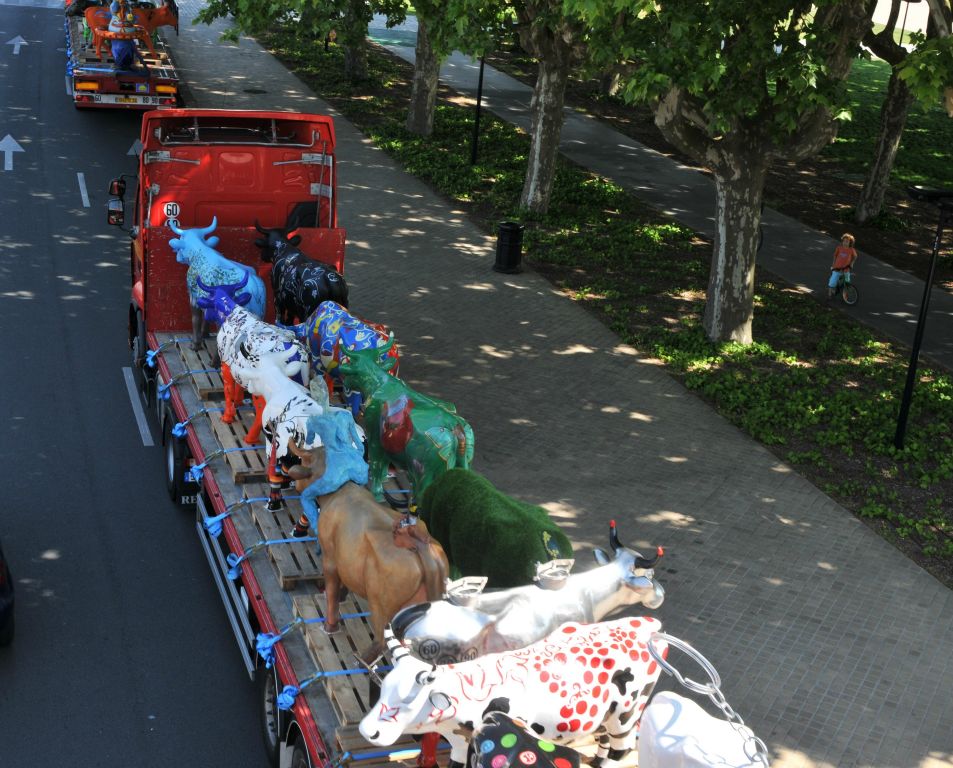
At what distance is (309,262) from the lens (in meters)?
11.8

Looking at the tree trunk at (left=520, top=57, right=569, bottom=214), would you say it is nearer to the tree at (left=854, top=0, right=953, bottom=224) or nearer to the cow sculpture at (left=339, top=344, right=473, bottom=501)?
the tree at (left=854, top=0, right=953, bottom=224)

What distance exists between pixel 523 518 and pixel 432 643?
1.92m

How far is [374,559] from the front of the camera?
7199mm

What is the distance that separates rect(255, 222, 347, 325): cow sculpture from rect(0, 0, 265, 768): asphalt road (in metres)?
2.30

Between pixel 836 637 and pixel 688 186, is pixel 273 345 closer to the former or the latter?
pixel 836 637

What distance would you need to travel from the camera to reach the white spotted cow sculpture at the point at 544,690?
19.0 ft

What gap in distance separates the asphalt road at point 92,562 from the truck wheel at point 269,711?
1.07 feet

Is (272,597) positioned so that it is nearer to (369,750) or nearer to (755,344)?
(369,750)

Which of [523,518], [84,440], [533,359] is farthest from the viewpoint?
[533,359]

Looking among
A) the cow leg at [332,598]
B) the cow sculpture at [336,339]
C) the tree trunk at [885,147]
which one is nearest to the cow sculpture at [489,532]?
the cow leg at [332,598]

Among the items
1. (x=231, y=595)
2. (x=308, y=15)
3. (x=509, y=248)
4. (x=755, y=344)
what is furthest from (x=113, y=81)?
(x=231, y=595)

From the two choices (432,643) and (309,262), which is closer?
(432,643)

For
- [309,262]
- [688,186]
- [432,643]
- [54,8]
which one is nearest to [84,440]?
[309,262]

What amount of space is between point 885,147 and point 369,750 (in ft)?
62.0
